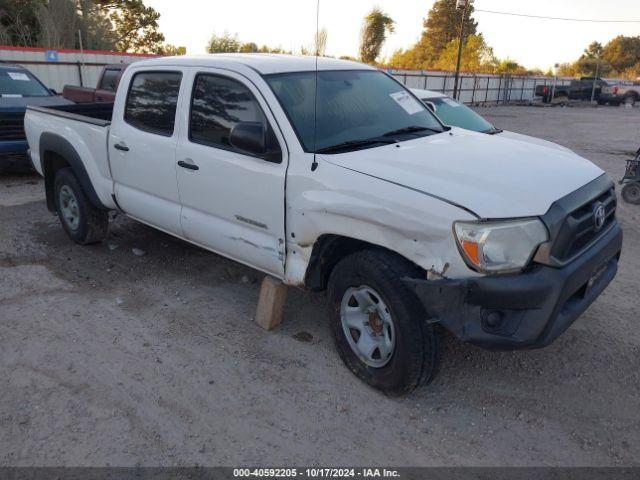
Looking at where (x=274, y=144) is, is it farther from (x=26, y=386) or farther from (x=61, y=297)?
(x=61, y=297)

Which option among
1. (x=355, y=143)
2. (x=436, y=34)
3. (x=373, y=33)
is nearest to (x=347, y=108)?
(x=355, y=143)

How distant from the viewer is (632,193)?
313 inches

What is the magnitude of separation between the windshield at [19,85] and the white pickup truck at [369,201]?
6.17 meters

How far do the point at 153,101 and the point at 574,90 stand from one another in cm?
3721

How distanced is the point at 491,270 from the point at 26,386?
289cm

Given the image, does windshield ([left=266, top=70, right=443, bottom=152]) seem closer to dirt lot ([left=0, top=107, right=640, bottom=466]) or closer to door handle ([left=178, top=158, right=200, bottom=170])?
door handle ([left=178, top=158, right=200, bottom=170])

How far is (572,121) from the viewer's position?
23234mm

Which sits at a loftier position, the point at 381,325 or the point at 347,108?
the point at 347,108

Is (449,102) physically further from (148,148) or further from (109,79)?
(109,79)

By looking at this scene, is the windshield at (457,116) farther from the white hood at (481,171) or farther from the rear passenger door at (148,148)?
the rear passenger door at (148,148)

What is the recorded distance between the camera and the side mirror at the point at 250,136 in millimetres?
3336

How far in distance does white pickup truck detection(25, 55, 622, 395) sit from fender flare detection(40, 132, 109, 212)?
614 millimetres

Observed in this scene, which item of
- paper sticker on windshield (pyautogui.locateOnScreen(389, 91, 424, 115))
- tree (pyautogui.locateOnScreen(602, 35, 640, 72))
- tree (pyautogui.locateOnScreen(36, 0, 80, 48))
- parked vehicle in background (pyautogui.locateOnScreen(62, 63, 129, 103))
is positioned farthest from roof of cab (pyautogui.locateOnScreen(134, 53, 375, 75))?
tree (pyautogui.locateOnScreen(602, 35, 640, 72))

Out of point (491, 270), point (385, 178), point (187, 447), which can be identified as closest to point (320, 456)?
point (187, 447)
